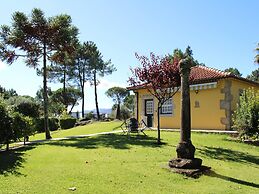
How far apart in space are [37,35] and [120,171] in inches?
587

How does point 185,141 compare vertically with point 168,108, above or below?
below

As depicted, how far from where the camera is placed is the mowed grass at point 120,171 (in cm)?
807

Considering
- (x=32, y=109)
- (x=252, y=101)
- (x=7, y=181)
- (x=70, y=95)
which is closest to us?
(x=7, y=181)

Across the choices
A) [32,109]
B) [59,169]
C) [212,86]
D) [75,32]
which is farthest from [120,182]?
[32,109]

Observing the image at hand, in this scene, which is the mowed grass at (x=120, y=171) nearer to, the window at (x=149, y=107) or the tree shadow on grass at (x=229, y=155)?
the tree shadow on grass at (x=229, y=155)

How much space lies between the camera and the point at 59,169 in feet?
32.3

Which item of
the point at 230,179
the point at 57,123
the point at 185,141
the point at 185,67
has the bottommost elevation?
the point at 230,179

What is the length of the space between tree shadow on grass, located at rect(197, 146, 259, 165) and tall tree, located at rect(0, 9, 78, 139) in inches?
460

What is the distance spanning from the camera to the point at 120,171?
9812mm

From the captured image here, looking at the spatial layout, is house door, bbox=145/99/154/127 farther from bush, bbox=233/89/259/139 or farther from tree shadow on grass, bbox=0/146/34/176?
tree shadow on grass, bbox=0/146/34/176

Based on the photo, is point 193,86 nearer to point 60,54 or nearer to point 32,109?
point 60,54

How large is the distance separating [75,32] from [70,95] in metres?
46.4

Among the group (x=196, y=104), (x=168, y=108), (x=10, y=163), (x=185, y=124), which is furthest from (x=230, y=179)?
(x=168, y=108)

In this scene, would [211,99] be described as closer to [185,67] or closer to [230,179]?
[185,67]
